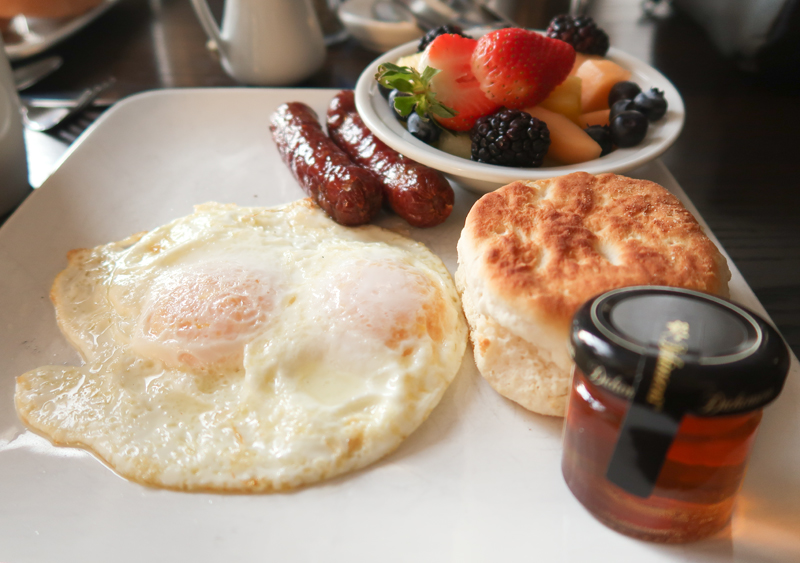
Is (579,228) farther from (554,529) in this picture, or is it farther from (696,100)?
(696,100)

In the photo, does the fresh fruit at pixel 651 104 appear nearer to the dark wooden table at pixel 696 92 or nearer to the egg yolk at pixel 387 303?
the dark wooden table at pixel 696 92

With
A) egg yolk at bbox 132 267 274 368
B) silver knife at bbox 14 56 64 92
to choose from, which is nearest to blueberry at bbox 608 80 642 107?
egg yolk at bbox 132 267 274 368

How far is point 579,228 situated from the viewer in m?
1.46

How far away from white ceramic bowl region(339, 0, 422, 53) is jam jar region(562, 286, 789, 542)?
2625 millimetres

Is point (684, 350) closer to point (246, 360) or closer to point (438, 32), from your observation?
point (246, 360)

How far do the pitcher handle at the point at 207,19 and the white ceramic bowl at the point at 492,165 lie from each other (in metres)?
1.05

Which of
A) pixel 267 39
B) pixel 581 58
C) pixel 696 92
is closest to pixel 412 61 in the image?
pixel 581 58

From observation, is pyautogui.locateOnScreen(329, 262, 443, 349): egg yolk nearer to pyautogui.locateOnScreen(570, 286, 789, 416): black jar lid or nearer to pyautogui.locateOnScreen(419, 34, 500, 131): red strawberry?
pyautogui.locateOnScreen(570, 286, 789, 416): black jar lid

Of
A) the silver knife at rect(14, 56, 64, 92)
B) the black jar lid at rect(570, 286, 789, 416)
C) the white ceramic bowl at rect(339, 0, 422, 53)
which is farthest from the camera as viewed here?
the white ceramic bowl at rect(339, 0, 422, 53)

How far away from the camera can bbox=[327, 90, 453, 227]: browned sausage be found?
188 cm

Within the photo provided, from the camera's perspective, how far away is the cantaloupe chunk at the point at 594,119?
203cm

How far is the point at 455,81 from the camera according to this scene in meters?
1.93

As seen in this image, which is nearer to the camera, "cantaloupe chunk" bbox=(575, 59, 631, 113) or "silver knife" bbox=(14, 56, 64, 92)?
"cantaloupe chunk" bbox=(575, 59, 631, 113)

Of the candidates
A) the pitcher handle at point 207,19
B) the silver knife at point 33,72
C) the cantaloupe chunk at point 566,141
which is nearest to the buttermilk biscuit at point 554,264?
the cantaloupe chunk at point 566,141
